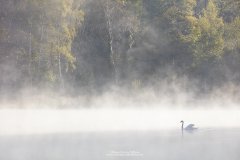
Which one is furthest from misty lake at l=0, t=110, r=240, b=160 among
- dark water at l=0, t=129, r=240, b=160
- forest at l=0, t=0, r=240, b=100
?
forest at l=0, t=0, r=240, b=100

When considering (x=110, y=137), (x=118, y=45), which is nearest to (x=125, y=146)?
(x=110, y=137)

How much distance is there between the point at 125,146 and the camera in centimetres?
2302

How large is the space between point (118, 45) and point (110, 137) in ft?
69.3

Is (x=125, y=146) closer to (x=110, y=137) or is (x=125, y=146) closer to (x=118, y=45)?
(x=110, y=137)

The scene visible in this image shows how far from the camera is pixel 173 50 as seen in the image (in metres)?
45.6

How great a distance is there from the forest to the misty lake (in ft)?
19.0

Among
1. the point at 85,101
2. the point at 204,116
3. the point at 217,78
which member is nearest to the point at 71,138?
the point at 204,116

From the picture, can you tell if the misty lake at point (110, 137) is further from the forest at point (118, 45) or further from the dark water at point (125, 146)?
the forest at point (118, 45)

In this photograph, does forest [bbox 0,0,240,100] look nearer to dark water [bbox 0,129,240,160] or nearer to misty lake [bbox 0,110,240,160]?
misty lake [bbox 0,110,240,160]

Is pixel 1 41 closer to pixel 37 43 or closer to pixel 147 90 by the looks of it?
pixel 37 43

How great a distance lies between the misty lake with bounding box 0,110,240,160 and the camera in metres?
21.0

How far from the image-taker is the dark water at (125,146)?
67.4 feet

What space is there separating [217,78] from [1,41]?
48.0ft

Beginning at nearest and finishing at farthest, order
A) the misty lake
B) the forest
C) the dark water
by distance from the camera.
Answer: the dark water
the misty lake
the forest
